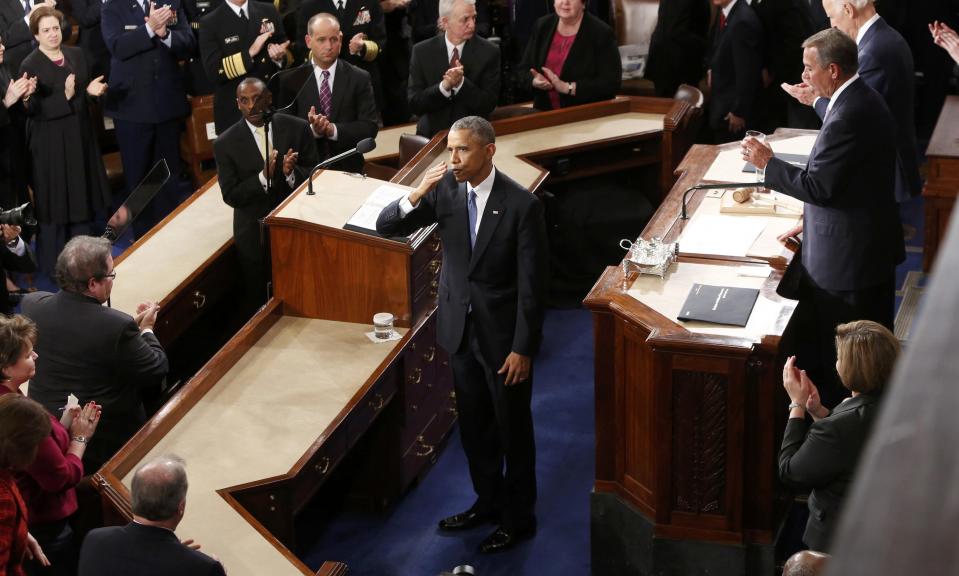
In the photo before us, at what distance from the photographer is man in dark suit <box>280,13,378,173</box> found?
18.3ft

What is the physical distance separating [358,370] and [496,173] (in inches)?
37.5

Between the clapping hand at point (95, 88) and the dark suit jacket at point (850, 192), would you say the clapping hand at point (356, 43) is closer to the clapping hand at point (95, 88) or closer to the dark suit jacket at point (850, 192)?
the clapping hand at point (95, 88)

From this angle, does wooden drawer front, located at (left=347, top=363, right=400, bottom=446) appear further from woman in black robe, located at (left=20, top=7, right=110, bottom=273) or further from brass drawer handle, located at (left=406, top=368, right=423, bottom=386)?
woman in black robe, located at (left=20, top=7, right=110, bottom=273)

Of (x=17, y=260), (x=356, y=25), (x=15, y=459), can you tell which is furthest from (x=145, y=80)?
(x=15, y=459)

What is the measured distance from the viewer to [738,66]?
7.00m

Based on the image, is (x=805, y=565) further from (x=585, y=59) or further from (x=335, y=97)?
(x=585, y=59)

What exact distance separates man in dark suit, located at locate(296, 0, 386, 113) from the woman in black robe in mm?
1248

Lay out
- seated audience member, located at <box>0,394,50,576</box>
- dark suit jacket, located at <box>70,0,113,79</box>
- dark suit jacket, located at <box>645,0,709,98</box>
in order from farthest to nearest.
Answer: dark suit jacket, located at <box>645,0,709,98</box>, dark suit jacket, located at <box>70,0,113,79</box>, seated audience member, located at <box>0,394,50,576</box>

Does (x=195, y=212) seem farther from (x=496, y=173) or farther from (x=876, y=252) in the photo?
(x=876, y=252)

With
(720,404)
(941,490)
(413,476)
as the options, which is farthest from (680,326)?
(941,490)

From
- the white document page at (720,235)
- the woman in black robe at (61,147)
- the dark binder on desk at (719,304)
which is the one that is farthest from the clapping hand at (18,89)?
the dark binder on desk at (719,304)

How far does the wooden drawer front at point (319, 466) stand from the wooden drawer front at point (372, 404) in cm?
7

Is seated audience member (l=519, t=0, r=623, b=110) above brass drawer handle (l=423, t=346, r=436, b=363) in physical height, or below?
above

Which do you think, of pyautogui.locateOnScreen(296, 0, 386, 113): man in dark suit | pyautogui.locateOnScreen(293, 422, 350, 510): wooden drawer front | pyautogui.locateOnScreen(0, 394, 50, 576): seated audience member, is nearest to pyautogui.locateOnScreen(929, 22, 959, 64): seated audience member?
pyautogui.locateOnScreen(296, 0, 386, 113): man in dark suit
